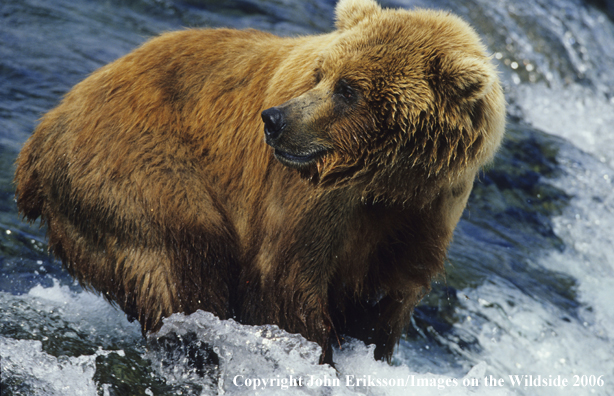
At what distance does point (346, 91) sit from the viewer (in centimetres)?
352

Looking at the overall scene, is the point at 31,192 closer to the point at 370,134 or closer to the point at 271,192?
the point at 271,192

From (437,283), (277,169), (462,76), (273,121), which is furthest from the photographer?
(437,283)

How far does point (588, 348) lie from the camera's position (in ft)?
18.8

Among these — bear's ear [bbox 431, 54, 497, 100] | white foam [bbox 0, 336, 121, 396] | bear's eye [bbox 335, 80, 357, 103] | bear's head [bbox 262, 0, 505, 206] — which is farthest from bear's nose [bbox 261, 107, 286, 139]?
white foam [bbox 0, 336, 121, 396]

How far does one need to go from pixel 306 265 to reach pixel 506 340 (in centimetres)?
268

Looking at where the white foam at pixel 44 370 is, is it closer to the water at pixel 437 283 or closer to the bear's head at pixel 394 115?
the water at pixel 437 283

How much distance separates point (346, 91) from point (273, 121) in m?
0.46

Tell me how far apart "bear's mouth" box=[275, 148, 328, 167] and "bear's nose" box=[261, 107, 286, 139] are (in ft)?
0.38

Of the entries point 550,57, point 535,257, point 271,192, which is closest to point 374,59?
point 271,192

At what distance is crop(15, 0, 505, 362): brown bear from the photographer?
11.3 feet

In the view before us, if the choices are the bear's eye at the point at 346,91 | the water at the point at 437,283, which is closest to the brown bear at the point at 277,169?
the bear's eye at the point at 346,91

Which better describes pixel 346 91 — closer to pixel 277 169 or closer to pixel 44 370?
pixel 277 169

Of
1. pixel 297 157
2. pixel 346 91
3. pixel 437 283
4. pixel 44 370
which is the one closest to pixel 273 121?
pixel 297 157

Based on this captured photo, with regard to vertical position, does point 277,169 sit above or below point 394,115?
below
